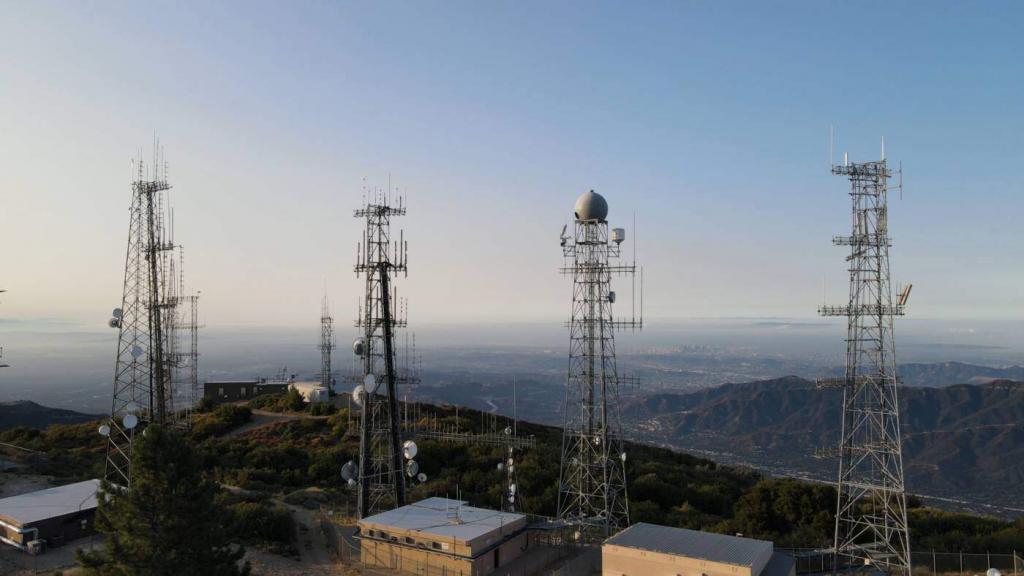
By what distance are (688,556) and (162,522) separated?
41.4 ft

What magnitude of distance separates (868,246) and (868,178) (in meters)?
2.40

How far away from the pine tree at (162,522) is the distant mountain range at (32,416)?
236 ft

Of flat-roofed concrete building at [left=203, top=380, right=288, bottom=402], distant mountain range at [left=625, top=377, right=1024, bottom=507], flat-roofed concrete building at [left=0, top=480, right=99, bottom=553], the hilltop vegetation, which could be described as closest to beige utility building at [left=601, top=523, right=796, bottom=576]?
the hilltop vegetation

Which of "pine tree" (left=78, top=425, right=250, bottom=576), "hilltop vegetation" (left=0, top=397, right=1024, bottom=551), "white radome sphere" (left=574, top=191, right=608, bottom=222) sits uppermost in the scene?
"white radome sphere" (left=574, top=191, right=608, bottom=222)

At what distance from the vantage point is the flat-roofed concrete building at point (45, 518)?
20203 mm

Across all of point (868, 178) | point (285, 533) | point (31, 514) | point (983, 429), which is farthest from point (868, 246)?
→ point (983, 429)

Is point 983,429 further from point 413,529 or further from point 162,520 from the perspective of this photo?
point 162,520

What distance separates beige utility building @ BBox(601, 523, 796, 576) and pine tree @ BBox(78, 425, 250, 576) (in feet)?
31.5

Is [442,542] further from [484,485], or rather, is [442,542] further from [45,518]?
[45,518]

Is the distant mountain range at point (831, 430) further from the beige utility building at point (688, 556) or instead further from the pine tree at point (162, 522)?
the pine tree at point (162, 522)

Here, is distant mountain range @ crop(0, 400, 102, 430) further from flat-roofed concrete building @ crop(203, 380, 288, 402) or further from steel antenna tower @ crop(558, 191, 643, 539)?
steel antenna tower @ crop(558, 191, 643, 539)

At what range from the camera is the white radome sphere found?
23859 millimetres

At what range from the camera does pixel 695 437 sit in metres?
128

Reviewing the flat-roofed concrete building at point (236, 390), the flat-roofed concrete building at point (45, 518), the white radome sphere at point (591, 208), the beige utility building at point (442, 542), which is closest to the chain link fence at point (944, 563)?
the beige utility building at point (442, 542)
